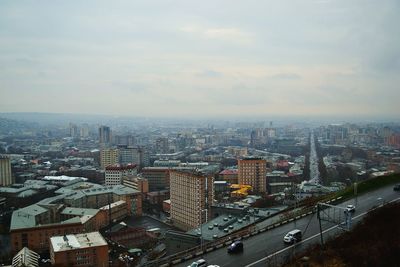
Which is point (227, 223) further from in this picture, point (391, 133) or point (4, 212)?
point (391, 133)

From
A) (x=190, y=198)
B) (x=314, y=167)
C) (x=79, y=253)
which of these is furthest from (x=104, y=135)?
(x=79, y=253)

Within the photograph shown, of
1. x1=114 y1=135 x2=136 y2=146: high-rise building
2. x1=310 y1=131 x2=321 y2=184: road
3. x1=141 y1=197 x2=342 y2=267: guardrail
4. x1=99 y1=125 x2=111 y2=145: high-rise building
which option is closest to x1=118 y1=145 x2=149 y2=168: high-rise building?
x1=310 y1=131 x2=321 y2=184: road

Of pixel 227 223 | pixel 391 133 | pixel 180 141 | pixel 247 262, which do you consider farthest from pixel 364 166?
pixel 180 141

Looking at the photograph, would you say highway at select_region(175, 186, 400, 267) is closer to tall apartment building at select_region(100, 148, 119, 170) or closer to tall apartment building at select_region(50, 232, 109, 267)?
tall apartment building at select_region(50, 232, 109, 267)

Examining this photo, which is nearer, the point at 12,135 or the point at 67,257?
the point at 67,257

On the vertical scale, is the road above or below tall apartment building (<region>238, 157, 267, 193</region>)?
below

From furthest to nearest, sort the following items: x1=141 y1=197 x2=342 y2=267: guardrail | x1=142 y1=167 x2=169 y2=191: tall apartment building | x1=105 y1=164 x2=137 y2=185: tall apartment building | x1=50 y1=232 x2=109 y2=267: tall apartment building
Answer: x1=142 y1=167 x2=169 y2=191: tall apartment building < x1=105 y1=164 x2=137 y2=185: tall apartment building < x1=50 y1=232 x2=109 y2=267: tall apartment building < x1=141 y1=197 x2=342 y2=267: guardrail

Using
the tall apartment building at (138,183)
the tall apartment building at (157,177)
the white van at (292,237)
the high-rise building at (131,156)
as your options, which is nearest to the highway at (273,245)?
the white van at (292,237)
